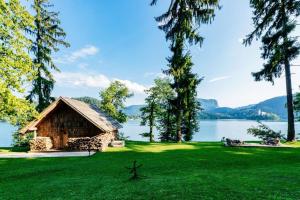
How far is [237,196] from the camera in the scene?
7.18 metres

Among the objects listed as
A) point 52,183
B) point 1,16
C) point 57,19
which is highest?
point 57,19

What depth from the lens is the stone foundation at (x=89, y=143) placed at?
73.5ft

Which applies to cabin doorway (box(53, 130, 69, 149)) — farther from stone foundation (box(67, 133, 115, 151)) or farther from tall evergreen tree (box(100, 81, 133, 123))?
tall evergreen tree (box(100, 81, 133, 123))

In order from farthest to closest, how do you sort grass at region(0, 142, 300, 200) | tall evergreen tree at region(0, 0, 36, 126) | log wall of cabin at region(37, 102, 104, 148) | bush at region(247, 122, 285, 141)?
log wall of cabin at region(37, 102, 104, 148) → bush at region(247, 122, 285, 141) → tall evergreen tree at region(0, 0, 36, 126) → grass at region(0, 142, 300, 200)

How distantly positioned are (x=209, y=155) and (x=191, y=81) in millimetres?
17381

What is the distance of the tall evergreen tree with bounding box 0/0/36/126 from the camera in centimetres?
1641

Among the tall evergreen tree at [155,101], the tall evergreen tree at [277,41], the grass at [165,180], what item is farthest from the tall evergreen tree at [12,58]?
the tall evergreen tree at [155,101]

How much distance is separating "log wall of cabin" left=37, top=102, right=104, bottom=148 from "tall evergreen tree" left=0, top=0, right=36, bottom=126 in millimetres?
7408

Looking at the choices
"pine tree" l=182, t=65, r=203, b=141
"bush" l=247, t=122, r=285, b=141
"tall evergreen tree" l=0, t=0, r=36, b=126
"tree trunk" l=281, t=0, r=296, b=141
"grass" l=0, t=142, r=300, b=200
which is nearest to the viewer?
"grass" l=0, t=142, r=300, b=200

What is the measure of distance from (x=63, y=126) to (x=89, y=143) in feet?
15.7

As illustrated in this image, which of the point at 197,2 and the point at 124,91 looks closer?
the point at 197,2

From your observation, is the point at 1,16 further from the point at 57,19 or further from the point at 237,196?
the point at 237,196

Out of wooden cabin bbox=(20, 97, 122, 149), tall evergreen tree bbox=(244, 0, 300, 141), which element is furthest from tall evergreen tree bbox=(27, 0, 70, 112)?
tall evergreen tree bbox=(244, 0, 300, 141)

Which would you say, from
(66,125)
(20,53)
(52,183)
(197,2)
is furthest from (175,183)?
(66,125)
